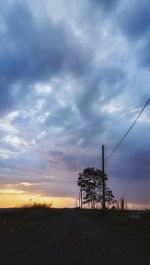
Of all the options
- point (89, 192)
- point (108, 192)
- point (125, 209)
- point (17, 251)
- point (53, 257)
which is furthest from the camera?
point (89, 192)

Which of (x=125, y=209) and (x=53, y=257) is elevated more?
(x=125, y=209)

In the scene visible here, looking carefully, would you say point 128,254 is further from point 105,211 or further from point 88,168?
point 88,168

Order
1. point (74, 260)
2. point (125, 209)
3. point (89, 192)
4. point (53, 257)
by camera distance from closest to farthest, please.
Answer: point (74, 260), point (53, 257), point (125, 209), point (89, 192)

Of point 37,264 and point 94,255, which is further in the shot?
point 94,255

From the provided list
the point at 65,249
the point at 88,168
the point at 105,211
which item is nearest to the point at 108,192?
the point at 88,168

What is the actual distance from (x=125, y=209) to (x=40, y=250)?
162 ft

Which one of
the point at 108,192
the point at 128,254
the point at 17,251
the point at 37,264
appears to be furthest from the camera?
the point at 108,192

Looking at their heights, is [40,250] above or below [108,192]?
below

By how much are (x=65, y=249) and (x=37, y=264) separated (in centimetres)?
455

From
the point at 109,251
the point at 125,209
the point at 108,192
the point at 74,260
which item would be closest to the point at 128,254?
the point at 109,251

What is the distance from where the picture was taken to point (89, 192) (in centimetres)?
11169

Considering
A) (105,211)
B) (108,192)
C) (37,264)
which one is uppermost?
(108,192)

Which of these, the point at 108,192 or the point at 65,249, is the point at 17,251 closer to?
the point at 65,249

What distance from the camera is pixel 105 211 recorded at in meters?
65.8
